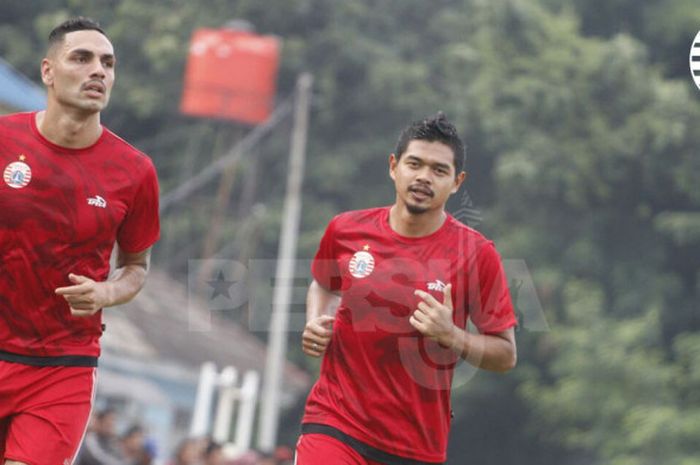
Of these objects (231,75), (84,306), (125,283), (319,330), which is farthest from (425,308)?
(231,75)

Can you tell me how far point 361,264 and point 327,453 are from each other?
942 millimetres

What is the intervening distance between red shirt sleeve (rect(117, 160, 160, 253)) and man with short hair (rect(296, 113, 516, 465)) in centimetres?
89

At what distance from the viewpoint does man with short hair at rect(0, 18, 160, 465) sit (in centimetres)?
719

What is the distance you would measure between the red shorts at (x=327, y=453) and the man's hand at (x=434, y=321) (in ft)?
2.26

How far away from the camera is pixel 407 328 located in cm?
755

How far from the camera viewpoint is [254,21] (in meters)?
41.7

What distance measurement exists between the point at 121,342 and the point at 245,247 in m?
10.6

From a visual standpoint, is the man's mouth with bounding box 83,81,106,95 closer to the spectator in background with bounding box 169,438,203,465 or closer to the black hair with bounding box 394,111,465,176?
the black hair with bounding box 394,111,465,176

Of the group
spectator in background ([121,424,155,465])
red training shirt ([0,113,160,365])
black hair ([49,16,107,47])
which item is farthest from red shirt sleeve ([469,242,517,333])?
spectator in background ([121,424,155,465])

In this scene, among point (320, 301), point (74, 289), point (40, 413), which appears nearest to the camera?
point (74, 289)

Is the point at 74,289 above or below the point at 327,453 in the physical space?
above

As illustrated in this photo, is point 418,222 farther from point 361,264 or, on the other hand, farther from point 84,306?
point 84,306

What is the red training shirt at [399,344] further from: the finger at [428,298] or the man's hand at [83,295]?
the man's hand at [83,295]

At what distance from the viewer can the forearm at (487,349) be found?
7387 mm
